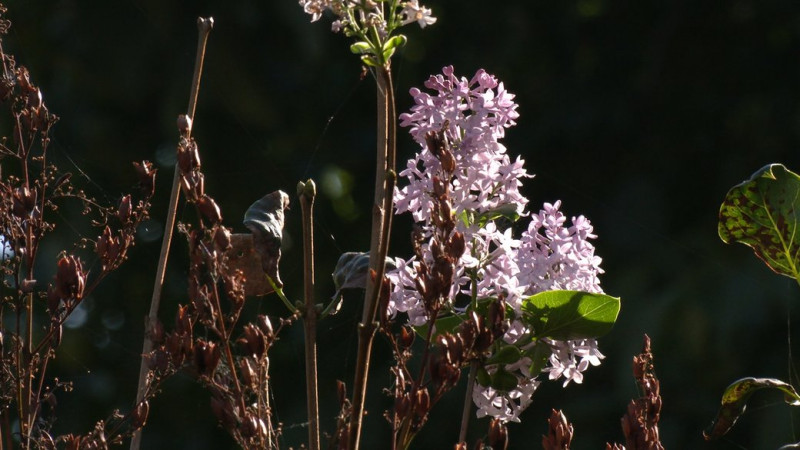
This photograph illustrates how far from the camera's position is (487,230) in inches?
18.5

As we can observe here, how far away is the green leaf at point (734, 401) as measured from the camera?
1.79ft

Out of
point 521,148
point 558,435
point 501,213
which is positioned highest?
point 521,148

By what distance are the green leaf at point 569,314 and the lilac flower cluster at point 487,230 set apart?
0.01 metres

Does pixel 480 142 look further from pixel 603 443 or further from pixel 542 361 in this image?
pixel 603 443

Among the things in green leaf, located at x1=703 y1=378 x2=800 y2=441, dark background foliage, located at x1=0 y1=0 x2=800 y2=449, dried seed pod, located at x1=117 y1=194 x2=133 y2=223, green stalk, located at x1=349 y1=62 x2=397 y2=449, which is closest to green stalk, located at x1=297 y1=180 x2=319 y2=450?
green stalk, located at x1=349 y1=62 x2=397 y2=449

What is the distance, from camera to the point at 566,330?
0.48 metres

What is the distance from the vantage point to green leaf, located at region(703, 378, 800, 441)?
547 millimetres

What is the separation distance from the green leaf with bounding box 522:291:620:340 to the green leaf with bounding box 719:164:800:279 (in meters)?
0.14

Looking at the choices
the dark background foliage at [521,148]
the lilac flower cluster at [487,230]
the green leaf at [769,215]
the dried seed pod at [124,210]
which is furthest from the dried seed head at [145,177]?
the dark background foliage at [521,148]

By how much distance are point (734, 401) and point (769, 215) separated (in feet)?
0.37

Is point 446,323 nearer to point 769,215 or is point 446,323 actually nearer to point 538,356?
point 538,356

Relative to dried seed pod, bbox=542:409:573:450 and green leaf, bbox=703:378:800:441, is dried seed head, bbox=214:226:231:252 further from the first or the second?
green leaf, bbox=703:378:800:441

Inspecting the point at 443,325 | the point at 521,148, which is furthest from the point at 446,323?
the point at 521,148

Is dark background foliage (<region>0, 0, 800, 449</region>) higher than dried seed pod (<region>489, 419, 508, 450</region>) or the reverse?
higher
